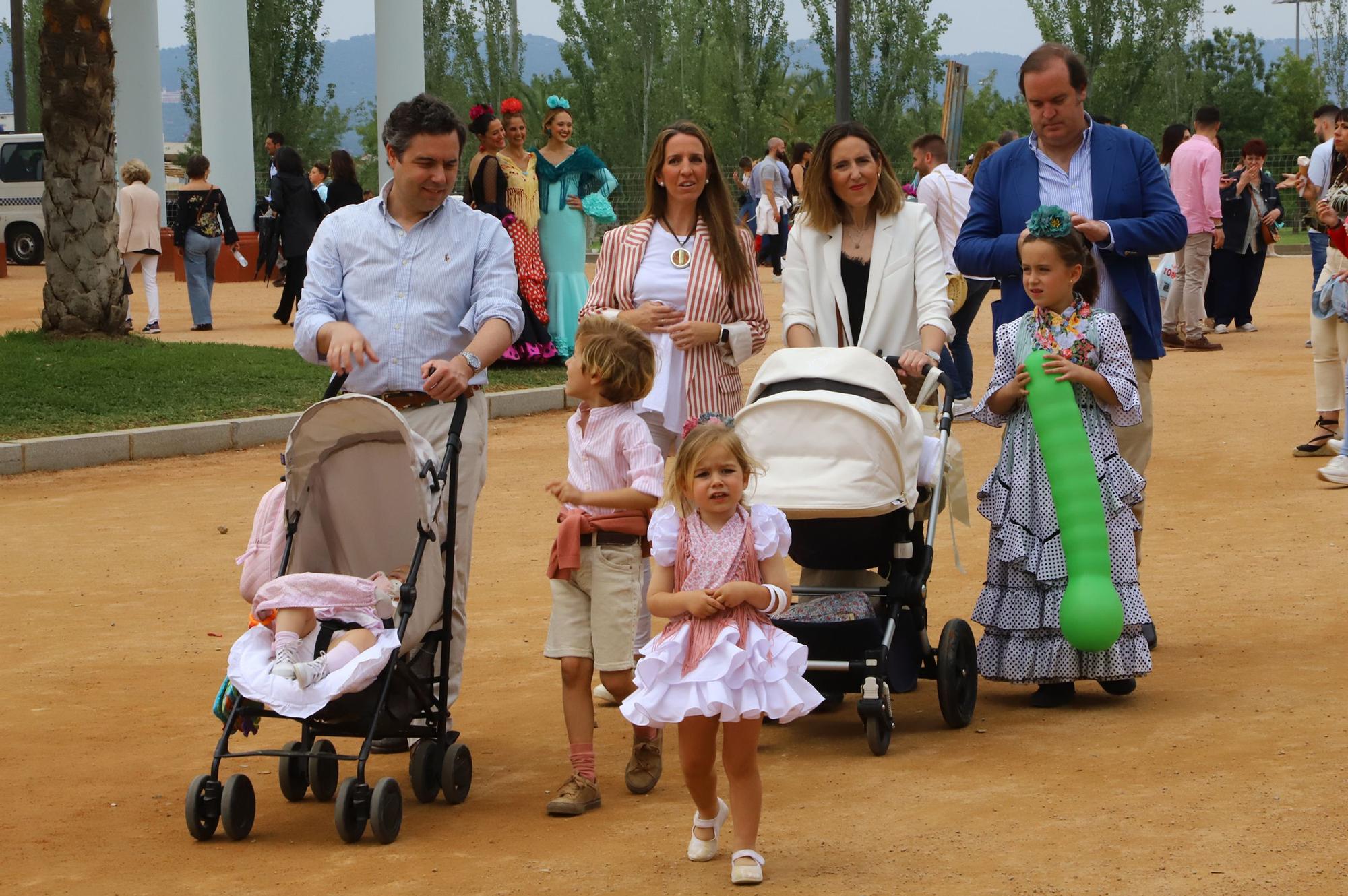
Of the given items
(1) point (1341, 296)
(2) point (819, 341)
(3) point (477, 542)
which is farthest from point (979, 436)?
(2) point (819, 341)

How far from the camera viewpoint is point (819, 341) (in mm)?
6273

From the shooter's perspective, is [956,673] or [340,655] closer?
[340,655]

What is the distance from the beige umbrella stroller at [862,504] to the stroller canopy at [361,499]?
101 centimetres

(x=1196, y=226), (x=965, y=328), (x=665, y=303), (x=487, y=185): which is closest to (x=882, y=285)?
(x=665, y=303)

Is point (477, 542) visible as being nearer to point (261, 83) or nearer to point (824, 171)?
point (824, 171)

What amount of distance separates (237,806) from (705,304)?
2335 mm

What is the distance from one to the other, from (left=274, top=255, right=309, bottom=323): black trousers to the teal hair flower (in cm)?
1502

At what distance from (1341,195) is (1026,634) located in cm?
481

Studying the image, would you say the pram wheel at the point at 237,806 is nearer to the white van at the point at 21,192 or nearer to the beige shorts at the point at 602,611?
the beige shorts at the point at 602,611

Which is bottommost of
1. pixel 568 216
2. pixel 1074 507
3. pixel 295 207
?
pixel 1074 507

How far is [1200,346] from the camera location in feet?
55.7

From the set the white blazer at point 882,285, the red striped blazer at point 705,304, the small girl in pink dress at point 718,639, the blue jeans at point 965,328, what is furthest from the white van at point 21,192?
the small girl in pink dress at point 718,639

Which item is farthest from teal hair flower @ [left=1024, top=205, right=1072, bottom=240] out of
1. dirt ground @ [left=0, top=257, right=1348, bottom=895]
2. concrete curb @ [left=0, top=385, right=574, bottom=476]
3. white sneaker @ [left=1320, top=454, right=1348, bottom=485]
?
concrete curb @ [left=0, top=385, right=574, bottom=476]

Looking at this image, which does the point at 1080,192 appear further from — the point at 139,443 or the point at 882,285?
the point at 139,443
